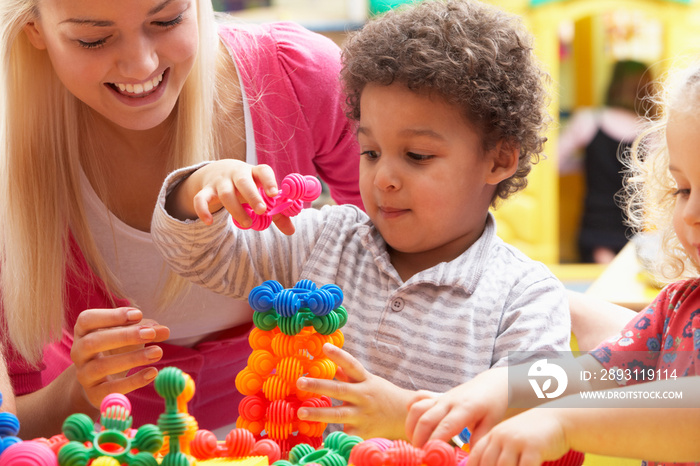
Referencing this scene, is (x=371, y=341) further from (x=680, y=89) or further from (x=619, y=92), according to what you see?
(x=619, y=92)

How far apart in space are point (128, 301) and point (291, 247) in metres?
0.30

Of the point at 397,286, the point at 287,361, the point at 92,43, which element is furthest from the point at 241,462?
the point at 92,43

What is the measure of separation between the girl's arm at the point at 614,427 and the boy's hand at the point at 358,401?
165 mm

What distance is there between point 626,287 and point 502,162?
606 millimetres

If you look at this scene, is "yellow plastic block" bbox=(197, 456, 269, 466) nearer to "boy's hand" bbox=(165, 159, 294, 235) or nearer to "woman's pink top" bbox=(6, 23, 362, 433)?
"boy's hand" bbox=(165, 159, 294, 235)

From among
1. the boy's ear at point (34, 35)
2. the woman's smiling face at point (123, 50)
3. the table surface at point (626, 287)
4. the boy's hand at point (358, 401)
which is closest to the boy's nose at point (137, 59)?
the woman's smiling face at point (123, 50)

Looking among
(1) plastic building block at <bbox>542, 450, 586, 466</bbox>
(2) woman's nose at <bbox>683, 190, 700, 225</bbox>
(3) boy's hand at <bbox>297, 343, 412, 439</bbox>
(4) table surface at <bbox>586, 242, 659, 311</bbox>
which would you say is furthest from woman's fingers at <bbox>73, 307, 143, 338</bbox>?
(4) table surface at <bbox>586, 242, 659, 311</bbox>

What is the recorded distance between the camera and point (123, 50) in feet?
3.14

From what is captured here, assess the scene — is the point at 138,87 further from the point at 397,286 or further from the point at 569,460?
the point at 569,460

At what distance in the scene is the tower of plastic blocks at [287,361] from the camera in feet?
2.50

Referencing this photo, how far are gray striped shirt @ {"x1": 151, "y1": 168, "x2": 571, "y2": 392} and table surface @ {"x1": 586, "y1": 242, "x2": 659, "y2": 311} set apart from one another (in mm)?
465

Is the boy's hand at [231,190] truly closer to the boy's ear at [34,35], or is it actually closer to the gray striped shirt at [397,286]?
the gray striped shirt at [397,286]

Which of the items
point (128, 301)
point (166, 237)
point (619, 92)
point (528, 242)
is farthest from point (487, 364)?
point (619, 92)

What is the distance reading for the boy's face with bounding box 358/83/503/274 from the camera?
93 centimetres
